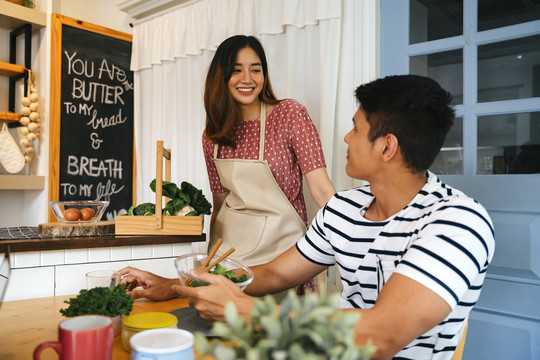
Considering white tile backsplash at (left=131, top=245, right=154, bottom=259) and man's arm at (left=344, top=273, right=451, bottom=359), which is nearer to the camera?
man's arm at (left=344, top=273, right=451, bottom=359)

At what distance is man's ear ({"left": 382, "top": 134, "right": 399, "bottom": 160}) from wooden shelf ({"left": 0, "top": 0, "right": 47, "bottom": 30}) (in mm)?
3134

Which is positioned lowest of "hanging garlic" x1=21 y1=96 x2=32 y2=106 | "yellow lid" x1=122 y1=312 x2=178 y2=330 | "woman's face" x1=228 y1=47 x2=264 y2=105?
"yellow lid" x1=122 y1=312 x2=178 y2=330

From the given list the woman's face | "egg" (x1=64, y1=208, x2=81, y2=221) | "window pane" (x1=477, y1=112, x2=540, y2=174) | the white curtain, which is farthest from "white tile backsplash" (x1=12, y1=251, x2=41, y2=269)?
"window pane" (x1=477, y1=112, x2=540, y2=174)

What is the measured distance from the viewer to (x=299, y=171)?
1.84m

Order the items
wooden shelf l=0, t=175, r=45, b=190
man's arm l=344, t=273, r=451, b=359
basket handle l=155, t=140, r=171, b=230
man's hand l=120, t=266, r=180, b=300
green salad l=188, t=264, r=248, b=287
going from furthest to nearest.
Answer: wooden shelf l=0, t=175, r=45, b=190 < basket handle l=155, t=140, r=171, b=230 < man's hand l=120, t=266, r=180, b=300 < green salad l=188, t=264, r=248, b=287 < man's arm l=344, t=273, r=451, b=359

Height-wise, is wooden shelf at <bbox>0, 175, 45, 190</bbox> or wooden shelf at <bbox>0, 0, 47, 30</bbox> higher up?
wooden shelf at <bbox>0, 0, 47, 30</bbox>

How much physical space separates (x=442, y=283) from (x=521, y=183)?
1199 millimetres

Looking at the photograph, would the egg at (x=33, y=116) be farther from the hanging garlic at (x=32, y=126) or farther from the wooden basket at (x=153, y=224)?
the wooden basket at (x=153, y=224)

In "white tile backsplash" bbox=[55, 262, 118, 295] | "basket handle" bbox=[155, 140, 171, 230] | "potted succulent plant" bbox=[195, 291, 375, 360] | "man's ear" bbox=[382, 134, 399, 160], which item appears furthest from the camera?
"basket handle" bbox=[155, 140, 171, 230]

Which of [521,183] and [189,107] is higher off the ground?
[189,107]

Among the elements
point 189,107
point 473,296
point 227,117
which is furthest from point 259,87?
point 189,107

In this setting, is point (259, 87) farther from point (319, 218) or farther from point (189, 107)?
point (189, 107)

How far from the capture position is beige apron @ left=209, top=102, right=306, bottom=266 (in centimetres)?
169

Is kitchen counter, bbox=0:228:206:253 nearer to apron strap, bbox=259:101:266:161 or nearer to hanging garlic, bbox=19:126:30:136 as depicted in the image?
apron strap, bbox=259:101:266:161
